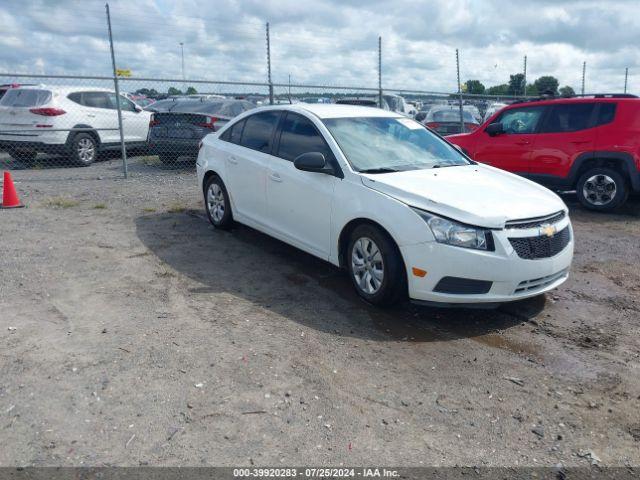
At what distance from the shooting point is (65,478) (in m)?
2.89

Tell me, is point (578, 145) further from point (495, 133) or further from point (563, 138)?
point (495, 133)

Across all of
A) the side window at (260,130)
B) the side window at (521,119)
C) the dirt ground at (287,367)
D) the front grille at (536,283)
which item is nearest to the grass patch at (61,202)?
the dirt ground at (287,367)

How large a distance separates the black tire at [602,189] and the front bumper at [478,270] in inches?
192

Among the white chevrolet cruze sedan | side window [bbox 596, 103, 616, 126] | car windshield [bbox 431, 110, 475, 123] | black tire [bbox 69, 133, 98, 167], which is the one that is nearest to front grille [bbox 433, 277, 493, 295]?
the white chevrolet cruze sedan

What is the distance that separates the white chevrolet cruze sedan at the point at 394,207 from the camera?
461 centimetres

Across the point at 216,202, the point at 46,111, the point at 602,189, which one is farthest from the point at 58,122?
the point at 602,189

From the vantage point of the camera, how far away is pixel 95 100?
13.3m

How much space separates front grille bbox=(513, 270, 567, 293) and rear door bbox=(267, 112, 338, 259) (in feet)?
5.81

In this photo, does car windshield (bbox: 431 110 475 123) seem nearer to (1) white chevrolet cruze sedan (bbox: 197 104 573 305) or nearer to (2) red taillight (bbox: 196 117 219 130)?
(2) red taillight (bbox: 196 117 219 130)

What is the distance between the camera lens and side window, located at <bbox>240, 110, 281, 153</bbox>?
6.57 m

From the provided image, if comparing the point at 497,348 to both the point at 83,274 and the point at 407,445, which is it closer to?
the point at 407,445

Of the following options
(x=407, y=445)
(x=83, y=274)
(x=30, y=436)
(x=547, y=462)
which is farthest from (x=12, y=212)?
(x=547, y=462)

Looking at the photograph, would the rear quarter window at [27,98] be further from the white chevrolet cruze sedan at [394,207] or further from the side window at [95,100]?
the white chevrolet cruze sedan at [394,207]

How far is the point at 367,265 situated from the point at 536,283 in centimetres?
139
